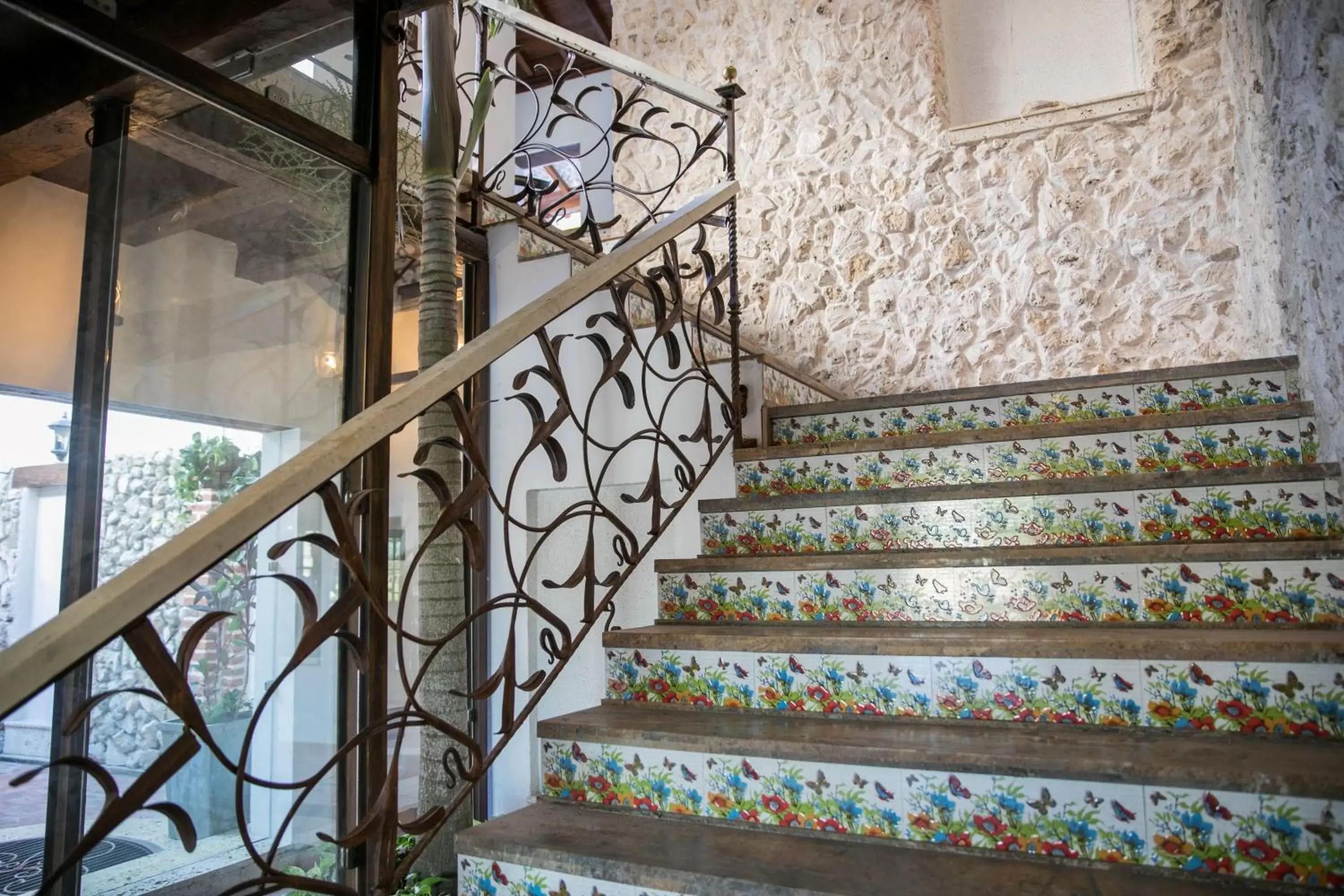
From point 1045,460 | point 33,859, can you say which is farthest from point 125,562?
point 1045,460

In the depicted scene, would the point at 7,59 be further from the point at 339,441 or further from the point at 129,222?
the point at 339,441

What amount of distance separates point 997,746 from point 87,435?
5.84ft

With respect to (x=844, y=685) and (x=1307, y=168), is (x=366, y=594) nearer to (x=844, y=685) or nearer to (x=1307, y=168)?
(x=844, y=685)

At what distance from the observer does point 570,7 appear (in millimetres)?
6895

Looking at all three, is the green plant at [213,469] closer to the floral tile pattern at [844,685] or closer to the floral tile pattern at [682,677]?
the floral tile pattern at [682,677]

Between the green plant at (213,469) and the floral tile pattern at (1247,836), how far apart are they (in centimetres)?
181

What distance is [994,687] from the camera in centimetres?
153

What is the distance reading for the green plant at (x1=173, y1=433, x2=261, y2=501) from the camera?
5.75 ft

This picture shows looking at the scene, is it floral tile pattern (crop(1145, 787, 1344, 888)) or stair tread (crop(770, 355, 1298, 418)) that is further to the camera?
stair tread (crop(770, 355, 1298, 418))

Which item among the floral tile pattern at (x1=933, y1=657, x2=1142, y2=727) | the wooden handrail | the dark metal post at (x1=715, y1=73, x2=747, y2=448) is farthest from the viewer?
the dark metal post at (x1=715, y1=73, x2=747, y2=448)

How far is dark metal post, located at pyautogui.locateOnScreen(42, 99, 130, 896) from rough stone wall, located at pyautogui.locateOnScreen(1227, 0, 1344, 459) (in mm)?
Answer: 2385

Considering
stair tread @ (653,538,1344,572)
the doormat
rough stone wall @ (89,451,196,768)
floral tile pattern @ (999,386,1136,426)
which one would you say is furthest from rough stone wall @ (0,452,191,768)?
floral tile pattern @ (999,386,1136,426)

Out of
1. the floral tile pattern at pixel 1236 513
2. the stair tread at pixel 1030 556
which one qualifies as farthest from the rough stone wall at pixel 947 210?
the stair tread at pixel 1030 556

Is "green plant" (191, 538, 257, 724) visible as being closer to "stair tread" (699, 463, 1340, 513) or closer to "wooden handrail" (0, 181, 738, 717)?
"wooden handrail" (0, 181, 738, 717)
